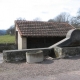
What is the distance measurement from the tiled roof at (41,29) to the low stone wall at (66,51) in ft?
16.9

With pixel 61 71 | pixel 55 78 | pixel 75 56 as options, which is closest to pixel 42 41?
pixel 75 56

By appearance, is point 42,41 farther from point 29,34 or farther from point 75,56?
point 75,56

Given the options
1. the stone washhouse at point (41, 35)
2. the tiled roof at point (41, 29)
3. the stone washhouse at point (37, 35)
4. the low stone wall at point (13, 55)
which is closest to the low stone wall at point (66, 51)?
the stone washhouse at point (41, 35)

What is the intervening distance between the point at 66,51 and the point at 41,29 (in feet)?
23.4

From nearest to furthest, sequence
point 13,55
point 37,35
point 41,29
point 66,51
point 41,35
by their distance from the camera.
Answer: point 13,55 < point 66,51 < point 37,35 < point 41,35 < point 41,29

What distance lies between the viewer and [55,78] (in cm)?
793

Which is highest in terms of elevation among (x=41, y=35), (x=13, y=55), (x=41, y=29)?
(x=41, y=29)

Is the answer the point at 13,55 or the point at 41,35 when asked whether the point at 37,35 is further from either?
the point at 13,55

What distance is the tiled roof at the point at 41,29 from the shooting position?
18142mm

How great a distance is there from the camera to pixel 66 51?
42.2 feet

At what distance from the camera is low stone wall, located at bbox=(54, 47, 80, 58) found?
12797 mm

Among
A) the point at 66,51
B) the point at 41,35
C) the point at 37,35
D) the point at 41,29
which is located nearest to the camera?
the point at 66,51

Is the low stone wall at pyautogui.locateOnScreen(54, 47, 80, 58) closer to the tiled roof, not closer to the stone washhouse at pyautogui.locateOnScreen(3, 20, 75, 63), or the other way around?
the stone washhouse at pyautogui.locateOnScreen(3, 20, 75, 63)

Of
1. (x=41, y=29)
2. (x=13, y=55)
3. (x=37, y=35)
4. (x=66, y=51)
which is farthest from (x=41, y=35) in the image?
(x=13, y=55)
